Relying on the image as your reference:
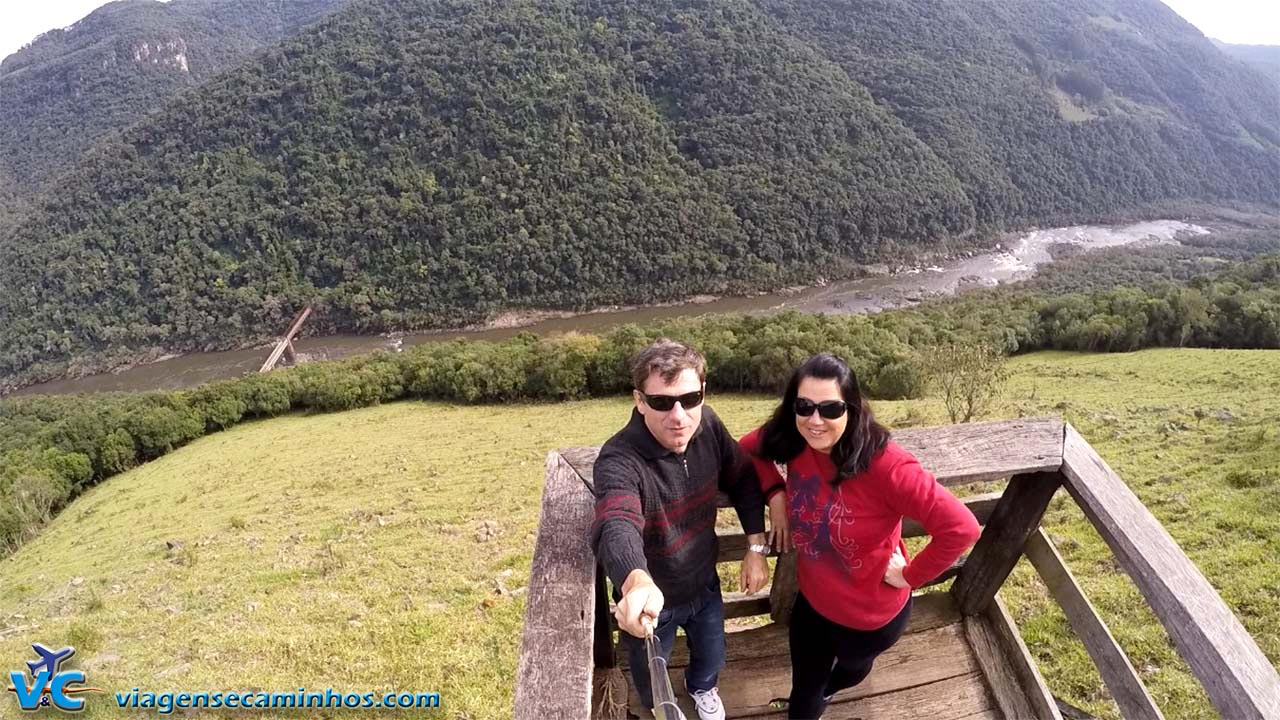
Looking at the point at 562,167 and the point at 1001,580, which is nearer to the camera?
the point at 1001,580

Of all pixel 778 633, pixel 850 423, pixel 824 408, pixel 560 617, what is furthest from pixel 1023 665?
pixel 560 617

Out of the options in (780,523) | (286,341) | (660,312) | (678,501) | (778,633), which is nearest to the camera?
(678,501)

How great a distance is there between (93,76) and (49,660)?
536 feet

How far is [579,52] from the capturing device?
88250 mm

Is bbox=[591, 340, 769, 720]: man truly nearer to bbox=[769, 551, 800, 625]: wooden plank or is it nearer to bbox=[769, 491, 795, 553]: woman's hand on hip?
bbox=[769, 491, 795, 553]: woman's hand on hip

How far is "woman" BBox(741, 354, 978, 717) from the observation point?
2.24 metres

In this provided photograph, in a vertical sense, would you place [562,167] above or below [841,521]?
below

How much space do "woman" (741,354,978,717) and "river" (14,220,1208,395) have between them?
52.1m

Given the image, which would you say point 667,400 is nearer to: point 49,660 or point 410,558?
point 49,660

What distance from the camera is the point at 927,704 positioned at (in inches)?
111

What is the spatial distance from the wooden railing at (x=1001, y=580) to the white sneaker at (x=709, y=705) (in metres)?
0.46

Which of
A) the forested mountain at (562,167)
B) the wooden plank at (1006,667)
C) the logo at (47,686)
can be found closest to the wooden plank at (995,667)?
the wooden plank at (1006,667)

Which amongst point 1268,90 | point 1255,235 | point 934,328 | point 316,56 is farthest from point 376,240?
point 1268,90

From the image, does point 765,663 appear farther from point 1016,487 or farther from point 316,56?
point 316,56
